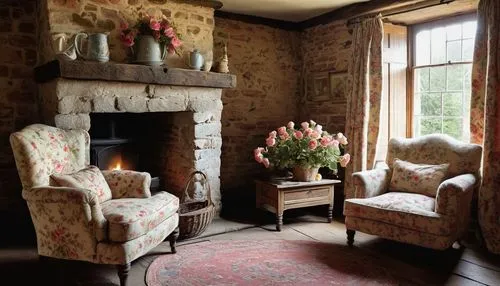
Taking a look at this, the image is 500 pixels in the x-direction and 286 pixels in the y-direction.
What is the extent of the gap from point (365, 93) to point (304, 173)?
1151mm

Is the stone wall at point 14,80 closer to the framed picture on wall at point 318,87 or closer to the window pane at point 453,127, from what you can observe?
the framed picture on wall at point 318,87

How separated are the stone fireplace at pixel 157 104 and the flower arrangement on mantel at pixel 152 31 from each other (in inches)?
10.7

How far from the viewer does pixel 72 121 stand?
337 cm

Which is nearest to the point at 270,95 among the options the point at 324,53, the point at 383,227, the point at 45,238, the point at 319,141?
the point at 324,53

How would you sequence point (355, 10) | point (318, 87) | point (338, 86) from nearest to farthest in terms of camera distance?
point (355, 10), point (338, 86), point (318, 87)

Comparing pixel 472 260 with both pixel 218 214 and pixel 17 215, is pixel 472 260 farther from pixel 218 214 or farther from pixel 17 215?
pixel 17 215

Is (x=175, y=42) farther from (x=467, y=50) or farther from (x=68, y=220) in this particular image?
(x=467, y=50)

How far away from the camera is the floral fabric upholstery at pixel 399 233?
9.75ft

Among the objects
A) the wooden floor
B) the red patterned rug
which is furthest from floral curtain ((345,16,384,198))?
the red patterned rug

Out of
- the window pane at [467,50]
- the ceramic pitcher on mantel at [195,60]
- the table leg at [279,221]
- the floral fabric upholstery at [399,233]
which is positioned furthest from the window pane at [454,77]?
the ceramic pitcher on mantel at [195,60]

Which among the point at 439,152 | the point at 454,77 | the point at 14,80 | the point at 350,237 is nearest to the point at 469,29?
the point at 454,77

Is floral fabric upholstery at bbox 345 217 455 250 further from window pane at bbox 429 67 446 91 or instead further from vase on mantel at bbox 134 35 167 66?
vase on mantel at bbox 134 35 167 66

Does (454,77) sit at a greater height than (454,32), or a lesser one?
lesser

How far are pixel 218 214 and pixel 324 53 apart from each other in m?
2.44
